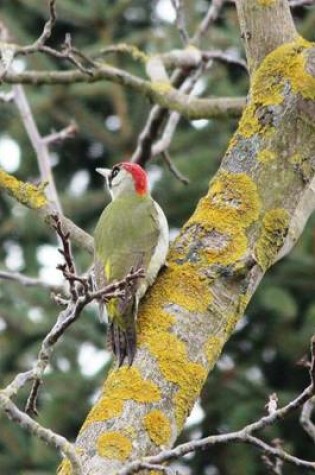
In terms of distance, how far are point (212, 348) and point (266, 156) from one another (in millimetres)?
650

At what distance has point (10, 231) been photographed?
30.1ft

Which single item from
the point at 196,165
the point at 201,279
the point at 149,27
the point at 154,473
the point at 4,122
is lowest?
the point at 154,473

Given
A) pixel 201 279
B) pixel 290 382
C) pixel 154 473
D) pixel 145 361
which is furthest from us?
pixel 290 382

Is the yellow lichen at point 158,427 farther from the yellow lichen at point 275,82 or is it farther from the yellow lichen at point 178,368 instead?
the yellow lichen at point 275,82

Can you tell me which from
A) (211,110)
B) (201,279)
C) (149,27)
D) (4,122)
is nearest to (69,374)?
(4,122)

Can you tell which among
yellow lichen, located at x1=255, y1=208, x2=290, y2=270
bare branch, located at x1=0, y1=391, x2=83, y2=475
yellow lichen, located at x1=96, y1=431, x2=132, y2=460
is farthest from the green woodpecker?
bare branch, located at x1=0, y1=391, x2=83, y2=475

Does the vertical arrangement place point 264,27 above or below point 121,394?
above

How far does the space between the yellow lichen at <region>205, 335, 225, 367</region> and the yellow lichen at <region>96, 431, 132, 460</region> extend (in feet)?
1.45

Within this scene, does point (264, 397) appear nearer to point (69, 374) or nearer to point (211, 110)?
point (69, 374)

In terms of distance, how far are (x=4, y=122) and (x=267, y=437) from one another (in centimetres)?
327

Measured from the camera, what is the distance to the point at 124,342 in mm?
3514

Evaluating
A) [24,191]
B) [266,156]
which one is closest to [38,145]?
[24,191]

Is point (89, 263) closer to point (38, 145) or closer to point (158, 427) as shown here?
point (38, 145)

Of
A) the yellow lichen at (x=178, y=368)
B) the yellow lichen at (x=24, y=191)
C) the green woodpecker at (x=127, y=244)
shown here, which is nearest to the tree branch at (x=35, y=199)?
the yellow lichen at (x=24, y=191)
